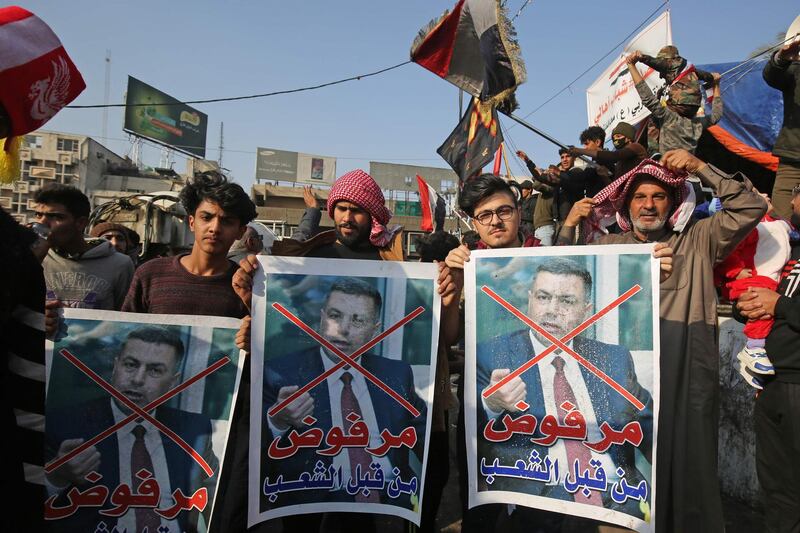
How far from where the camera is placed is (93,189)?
1708 inches

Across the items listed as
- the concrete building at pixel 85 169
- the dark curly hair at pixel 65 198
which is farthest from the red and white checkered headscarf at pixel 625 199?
the concrete building at pixel 85 169

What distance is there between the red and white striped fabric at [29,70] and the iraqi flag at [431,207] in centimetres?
929

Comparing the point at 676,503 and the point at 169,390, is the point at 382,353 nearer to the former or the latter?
the point at 169,390

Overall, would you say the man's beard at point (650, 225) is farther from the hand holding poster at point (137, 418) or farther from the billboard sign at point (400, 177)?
the billboard sign at point (400, 177)

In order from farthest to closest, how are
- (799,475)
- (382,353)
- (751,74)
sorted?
1. (751,74)
2. (799,475)
3. (382,353)

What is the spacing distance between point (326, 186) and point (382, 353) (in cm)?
6000

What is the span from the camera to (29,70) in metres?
1.40

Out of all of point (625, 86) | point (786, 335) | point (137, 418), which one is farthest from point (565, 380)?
point (625, 86)

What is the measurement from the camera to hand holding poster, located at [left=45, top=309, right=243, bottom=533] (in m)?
2.01

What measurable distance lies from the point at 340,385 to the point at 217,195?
1.05 m

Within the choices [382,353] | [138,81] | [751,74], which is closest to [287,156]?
[138,81]

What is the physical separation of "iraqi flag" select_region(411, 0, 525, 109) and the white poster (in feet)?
8.56

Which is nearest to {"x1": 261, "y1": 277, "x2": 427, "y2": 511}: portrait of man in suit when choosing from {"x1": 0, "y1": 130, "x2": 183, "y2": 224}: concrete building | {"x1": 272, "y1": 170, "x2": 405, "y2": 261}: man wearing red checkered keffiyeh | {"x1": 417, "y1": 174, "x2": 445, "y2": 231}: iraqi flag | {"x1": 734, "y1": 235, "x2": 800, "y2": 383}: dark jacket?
{"x1": 272, "y1": 170, "x2": 405, "y2": 261}: man wearing red checkered keffiyeh

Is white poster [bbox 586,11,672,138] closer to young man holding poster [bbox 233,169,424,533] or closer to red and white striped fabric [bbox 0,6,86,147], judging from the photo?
young man holding poster [bbox 233,169,424,533]
